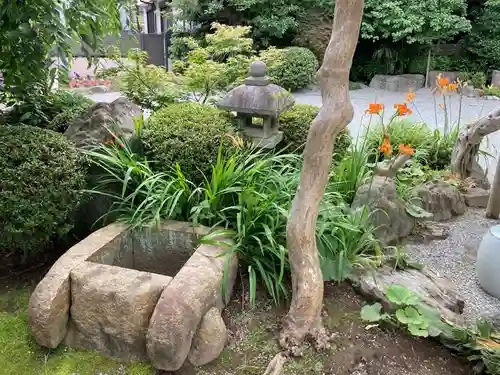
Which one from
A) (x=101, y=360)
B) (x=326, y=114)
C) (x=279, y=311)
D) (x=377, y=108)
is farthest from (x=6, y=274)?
(x=377, y=108)

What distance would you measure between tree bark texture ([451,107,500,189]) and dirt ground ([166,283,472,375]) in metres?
2.20

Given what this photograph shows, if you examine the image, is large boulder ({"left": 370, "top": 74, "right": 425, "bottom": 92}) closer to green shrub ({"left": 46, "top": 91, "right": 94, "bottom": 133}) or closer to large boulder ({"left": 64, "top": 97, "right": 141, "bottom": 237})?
green shrub ({"left": 46, "top": 91, "right": 94, "bottom": 133})

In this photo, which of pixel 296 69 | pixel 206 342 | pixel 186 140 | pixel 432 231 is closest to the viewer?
pixel 206 342

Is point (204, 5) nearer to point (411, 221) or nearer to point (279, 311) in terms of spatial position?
point (411, 221)

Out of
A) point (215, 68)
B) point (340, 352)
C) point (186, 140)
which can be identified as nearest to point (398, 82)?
point (215, 68)

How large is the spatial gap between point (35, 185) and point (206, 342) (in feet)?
4.01

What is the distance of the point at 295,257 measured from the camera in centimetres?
217

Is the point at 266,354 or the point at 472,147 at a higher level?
the point at 472,147

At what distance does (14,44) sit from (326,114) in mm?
2118

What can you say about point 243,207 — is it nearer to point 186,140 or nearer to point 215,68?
point 186,140

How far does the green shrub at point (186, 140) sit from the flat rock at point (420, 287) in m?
1.23

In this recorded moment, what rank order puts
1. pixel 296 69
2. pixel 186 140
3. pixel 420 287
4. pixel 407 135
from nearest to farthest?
pixel 420 287
pixel 186 140
pixel 407 135
pixel 296 69

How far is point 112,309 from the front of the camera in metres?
2.06

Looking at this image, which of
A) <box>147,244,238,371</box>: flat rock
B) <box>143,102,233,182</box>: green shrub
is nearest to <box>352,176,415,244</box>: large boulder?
<box>143,102,233,182</box>: green shrub
